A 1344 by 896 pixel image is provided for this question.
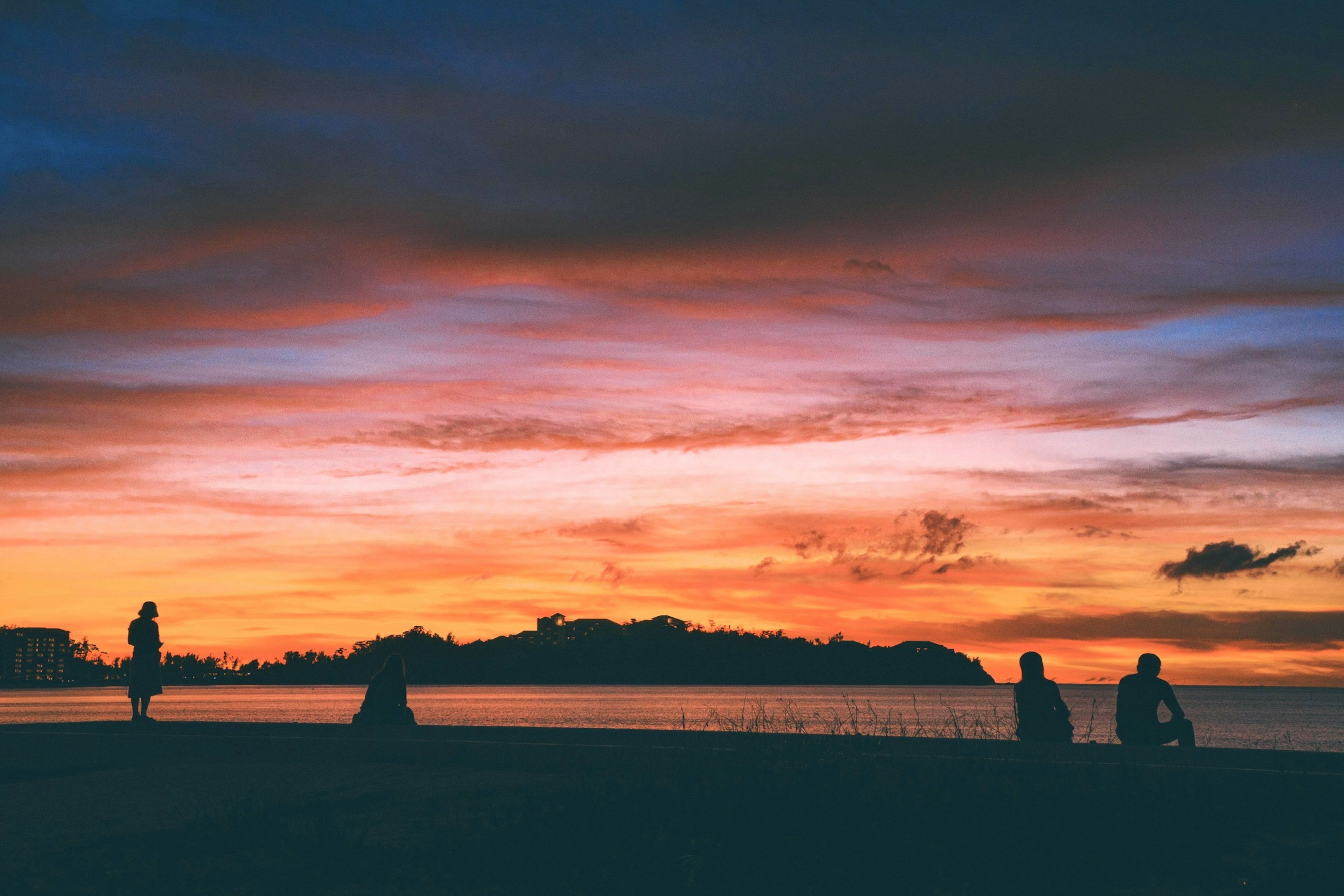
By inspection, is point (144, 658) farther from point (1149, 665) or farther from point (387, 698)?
point (1149, 665)

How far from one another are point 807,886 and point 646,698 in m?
176

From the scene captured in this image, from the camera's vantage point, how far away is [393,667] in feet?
49.4

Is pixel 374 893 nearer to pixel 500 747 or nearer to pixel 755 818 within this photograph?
pixel 755 818

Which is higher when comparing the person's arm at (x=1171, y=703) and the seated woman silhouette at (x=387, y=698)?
the person's arm at (x=1171, y=703)

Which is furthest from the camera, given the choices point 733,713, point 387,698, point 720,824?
point 733,713

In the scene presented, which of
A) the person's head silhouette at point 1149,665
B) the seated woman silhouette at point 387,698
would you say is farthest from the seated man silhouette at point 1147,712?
the seated woman silhouette at point 387,698

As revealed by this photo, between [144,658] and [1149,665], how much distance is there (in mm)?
14736

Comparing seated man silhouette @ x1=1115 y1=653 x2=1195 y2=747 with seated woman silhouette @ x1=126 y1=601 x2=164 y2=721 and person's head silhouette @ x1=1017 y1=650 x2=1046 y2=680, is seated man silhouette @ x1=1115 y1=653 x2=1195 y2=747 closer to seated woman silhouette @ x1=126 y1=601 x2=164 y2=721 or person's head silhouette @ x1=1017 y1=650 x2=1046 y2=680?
person's head silhouette @ x1=1017 y1=650 x2=1046 y2=680

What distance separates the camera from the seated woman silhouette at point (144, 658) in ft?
55.8

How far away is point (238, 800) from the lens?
29.4 ft

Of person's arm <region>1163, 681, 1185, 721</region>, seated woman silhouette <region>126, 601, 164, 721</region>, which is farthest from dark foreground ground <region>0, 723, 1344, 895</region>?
seated woman silhouette <region>126, 601, 164, 721</region>

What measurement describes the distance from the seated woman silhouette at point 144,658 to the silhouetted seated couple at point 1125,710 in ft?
42.7

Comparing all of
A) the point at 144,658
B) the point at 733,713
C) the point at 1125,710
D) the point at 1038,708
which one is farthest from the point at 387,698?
the point at 733,713

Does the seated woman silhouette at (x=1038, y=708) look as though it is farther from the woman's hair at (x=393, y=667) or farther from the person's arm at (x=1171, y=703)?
the woman's hair at (x=393, y=667)
